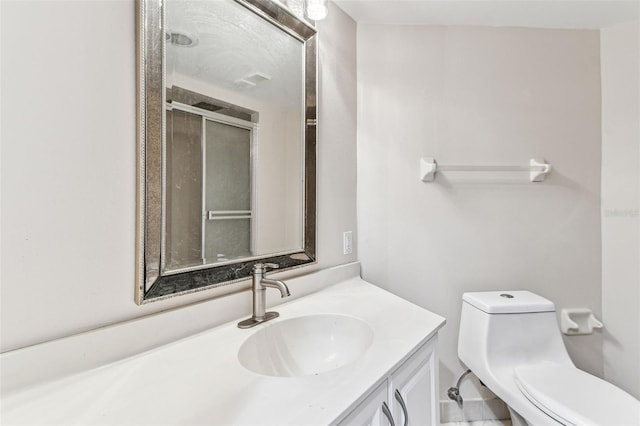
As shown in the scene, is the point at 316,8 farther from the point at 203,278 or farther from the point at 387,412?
the point at 387,412

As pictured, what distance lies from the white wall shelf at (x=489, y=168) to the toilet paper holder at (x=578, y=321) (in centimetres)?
74

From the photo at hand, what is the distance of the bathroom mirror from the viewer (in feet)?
2.36

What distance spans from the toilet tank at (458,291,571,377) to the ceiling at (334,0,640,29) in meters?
1.45

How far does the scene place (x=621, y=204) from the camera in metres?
1.54

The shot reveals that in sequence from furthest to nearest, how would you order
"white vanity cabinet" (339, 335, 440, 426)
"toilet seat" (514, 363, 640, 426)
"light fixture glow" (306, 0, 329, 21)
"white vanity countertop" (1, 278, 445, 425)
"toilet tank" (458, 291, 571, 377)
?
1. "toilet tank" (458, 291, 571, 377)
2. "light fixture glow" (306, 0, 329, 21)
3. "toilet seat" (514, 363, 640, 426)
4. "white vanity cabinet" (339, 335, 440, 426)
5. "white vanity countertop" (1, 278, 445, 425)

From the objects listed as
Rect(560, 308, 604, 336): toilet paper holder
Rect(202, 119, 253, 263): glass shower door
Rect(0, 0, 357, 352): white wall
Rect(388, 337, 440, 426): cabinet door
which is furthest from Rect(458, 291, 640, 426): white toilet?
Rect(0, 0, 357, 352): white wall

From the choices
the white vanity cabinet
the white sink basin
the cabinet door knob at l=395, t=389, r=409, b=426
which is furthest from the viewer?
the white sink basin

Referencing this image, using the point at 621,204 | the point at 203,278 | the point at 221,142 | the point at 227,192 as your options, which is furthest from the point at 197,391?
the point at 621,204

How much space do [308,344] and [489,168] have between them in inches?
51.5

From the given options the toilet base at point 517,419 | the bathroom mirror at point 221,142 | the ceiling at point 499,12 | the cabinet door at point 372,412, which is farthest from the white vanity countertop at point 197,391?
the ceiling at point 499,12

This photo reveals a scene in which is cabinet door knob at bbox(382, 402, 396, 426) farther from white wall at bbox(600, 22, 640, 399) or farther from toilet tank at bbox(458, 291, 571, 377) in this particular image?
white wall at bbox(600, 22, 640, 399)

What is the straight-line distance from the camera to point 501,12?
1.46 meters

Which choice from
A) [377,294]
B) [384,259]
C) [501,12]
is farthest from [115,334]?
[501,12]

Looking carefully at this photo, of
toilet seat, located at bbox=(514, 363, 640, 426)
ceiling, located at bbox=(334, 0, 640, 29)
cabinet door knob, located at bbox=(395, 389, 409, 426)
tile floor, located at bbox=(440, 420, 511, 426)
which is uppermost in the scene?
ceiling, located at bbox=(334, 0, 640, 29)
